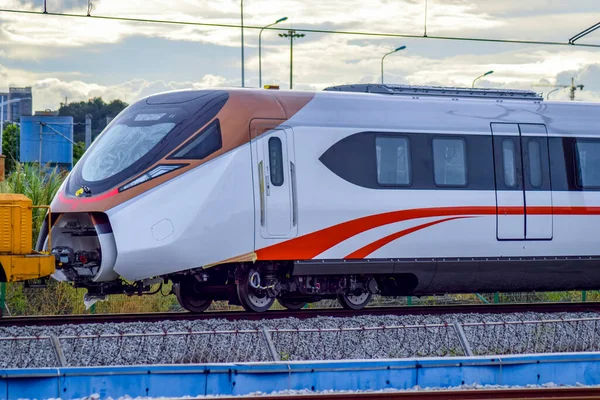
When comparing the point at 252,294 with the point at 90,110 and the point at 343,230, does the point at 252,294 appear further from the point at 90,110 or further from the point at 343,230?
the point at 90,110

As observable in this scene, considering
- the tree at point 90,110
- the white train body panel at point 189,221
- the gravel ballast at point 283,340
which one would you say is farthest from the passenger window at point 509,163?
the tree at point 90,110

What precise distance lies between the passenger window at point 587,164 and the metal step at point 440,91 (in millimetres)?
1125

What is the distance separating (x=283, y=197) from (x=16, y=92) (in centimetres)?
11823

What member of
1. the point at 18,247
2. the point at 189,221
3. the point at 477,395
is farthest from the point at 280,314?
the point at 477,395

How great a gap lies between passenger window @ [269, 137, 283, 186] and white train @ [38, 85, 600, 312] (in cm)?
1

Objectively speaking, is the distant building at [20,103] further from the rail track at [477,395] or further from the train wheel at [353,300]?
the rail track at [477,395]

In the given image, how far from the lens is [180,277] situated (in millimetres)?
14867

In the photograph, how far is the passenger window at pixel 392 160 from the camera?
604 inches

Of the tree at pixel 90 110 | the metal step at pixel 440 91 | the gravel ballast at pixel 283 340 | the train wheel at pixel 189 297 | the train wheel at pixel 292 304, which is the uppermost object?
the tree at pixel 90 110

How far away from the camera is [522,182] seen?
53.4 feet

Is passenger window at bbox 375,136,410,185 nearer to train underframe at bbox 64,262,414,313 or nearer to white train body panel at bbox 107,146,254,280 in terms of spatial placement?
train underframe at bbox 64,262,414,313

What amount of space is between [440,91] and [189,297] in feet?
17.7

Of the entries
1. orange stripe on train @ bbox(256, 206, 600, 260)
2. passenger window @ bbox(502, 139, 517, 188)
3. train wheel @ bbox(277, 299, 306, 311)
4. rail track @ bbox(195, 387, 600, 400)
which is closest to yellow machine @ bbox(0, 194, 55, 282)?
orange stripe on train @ bbox(256, 206, 600, 260)

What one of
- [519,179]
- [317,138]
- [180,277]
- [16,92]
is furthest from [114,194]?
[16,92]
